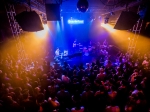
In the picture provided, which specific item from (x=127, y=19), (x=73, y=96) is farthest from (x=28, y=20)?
(x=127, y=19)

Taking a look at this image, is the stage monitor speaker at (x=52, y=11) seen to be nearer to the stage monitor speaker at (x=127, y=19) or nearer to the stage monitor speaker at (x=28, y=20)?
the stage monitor speaker at (x=28, y=20)

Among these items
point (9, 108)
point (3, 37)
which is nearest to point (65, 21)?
point (3, 37)

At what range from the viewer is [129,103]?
402cm

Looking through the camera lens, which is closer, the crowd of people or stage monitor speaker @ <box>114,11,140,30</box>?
the crowd of people

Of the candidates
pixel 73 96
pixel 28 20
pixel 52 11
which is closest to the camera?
pixel 28 20

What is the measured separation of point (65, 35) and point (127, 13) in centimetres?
1334

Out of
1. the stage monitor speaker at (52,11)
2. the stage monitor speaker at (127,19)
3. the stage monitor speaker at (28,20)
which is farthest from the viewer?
the stage monitor speaker at (52,11)

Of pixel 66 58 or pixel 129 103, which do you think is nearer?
pixel 129 103

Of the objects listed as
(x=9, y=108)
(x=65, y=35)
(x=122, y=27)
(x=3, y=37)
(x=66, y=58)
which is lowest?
(x=66, y=58)

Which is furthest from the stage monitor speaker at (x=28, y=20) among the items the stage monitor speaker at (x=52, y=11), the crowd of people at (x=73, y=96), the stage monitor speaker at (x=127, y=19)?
the stage monitor speaker at (x=52, y=11)

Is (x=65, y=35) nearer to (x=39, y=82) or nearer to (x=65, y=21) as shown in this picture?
(x=65, y=21)

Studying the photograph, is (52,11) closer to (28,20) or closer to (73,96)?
(28,20)

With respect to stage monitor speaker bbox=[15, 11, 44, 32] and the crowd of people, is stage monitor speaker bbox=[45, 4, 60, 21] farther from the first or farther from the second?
the crowd of people

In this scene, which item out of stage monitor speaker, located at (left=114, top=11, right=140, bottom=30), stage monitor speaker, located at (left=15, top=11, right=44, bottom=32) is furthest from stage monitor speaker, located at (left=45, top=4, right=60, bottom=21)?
stage monitor speaker, located at (left=114, top=11, right=140, bottom=30)
